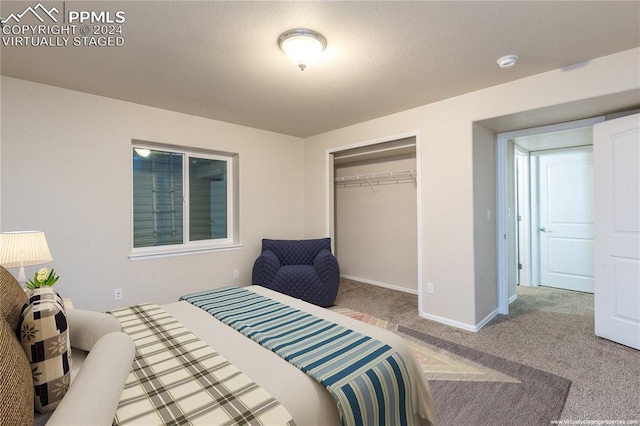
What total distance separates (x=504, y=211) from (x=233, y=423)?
3.62 m

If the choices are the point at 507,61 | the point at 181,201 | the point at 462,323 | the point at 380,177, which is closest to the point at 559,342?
the point at 462,323

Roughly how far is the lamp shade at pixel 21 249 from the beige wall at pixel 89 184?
0.87 meters

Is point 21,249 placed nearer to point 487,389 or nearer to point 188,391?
point 188,391

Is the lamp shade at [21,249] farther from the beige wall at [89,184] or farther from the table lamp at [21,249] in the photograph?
the beige wall at [89,184]

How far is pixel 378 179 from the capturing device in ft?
15.6

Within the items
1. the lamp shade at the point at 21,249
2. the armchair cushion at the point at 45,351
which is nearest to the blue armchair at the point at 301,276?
the lamp shade at the point at 21,249

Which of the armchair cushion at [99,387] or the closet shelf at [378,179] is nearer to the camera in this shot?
the armchair cushion at [99,387]

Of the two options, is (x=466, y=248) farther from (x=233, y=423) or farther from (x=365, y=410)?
(x=233, y=423)

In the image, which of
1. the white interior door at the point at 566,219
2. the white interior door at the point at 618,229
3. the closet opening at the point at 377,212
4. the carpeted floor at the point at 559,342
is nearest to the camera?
the carpeted floor at the point at 559,342

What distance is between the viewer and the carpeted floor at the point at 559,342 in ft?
6.10

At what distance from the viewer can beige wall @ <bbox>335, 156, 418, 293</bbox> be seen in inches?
173

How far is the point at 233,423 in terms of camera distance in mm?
899

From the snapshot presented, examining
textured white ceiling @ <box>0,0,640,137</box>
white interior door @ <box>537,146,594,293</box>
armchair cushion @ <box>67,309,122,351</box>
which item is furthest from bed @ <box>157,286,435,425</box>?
white interior door @ <box>537,146,594,293</box>

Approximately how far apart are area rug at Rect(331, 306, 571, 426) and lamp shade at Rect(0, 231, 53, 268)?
2.77 metres
